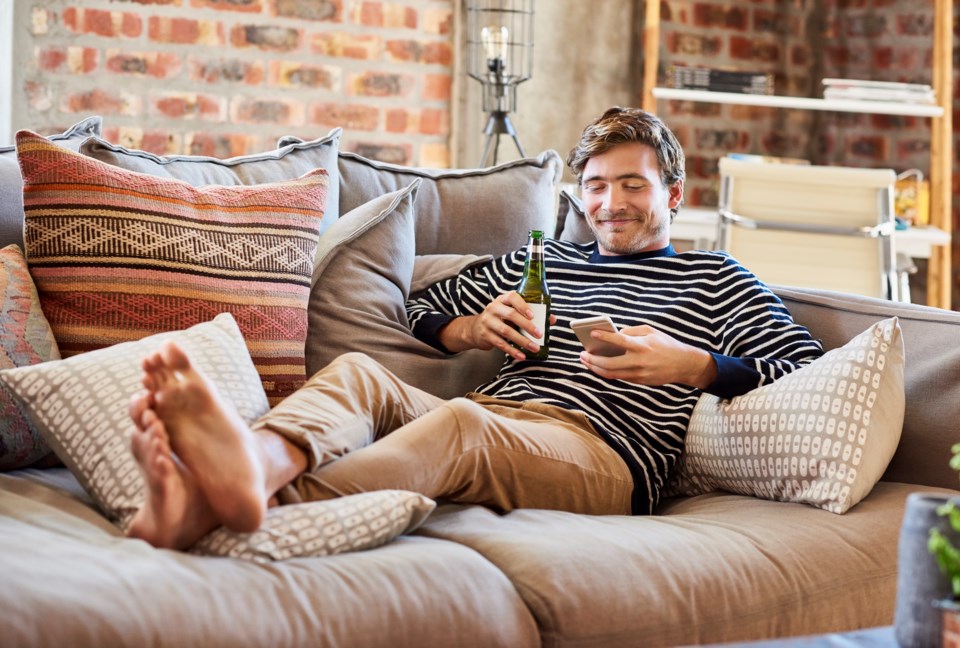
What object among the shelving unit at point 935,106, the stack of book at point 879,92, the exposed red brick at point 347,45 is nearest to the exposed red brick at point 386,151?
the exposed red brick at point 347,45

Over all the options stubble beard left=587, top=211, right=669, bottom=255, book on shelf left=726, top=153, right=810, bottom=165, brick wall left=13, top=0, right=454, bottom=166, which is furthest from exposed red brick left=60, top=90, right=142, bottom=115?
book on shelf left=726, top=153, right=810, bottom=165

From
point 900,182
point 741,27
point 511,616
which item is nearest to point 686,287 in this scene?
point 511,616

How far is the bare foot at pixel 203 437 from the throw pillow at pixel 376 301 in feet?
2.20

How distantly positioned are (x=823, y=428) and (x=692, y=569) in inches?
14.5

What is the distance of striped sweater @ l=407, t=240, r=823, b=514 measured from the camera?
1.83 meters

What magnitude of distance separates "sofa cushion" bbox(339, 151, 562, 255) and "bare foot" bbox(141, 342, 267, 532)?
3.23ft

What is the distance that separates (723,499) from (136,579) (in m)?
0.97

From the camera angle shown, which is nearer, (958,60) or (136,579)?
(136,579)

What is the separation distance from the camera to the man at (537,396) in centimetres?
127

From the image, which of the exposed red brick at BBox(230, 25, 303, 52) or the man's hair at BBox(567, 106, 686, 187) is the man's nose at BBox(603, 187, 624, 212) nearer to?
the man's hair at BBox(567, 106, 686, 187)

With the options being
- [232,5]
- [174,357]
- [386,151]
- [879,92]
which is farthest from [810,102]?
[174,357]

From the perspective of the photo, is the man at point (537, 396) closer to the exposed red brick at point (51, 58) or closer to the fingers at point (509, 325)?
the fingers at point (509, 325)

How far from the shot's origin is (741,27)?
4.49 meters

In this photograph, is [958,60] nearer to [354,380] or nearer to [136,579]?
[354,380]
